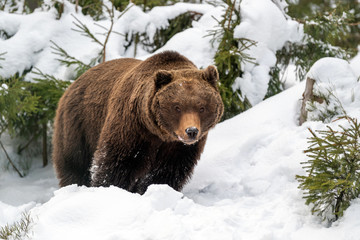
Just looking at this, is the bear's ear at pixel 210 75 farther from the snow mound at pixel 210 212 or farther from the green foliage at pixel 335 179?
the green foliage at pixel 335 179

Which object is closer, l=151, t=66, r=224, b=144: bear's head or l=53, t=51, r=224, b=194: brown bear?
l=151, t=66, r=224, b=144: bear's head

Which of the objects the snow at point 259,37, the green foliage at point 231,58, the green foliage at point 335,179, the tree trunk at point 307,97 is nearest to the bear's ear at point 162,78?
the green foliage at point 335,179

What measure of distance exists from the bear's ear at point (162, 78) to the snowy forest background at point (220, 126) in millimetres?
1174

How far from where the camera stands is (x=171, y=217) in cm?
329

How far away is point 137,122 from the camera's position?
4.80 meters

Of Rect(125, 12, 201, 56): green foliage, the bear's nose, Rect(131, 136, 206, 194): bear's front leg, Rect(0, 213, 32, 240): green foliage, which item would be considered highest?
the bear's nose

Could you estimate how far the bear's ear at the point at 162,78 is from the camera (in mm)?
4449

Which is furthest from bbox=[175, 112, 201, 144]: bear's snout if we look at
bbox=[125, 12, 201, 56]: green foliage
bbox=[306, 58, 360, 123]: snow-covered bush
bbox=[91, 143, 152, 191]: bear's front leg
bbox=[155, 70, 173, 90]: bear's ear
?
bbox=[125, 12, 201, 56]: green foliage

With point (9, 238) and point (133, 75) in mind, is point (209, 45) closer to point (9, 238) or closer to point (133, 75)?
point (133, 75)

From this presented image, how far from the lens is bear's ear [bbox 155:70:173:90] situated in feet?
14.6

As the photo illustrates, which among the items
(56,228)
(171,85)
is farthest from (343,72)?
(56,228)

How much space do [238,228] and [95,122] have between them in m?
2.81

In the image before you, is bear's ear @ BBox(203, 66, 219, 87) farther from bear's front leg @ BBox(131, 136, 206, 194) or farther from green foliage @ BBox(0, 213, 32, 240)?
green foliage @ BBox(0, 213, 32, 240)

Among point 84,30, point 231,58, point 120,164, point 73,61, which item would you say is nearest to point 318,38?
point 231,58
